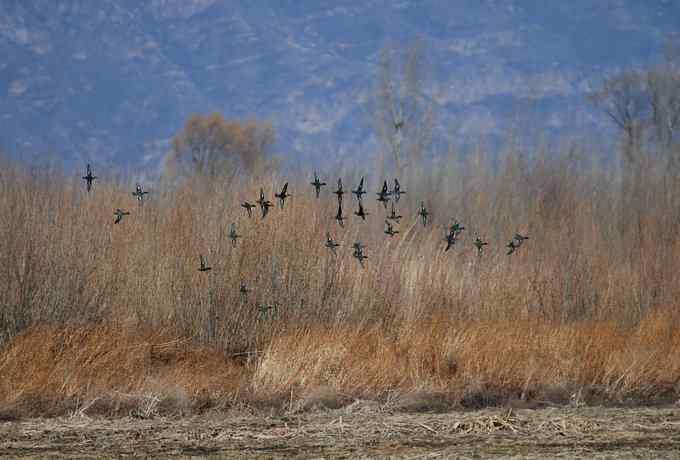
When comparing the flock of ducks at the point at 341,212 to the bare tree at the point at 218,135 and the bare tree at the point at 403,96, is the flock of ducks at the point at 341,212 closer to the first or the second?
the bare tree at the point at 403,96

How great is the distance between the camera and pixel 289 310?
402 inches

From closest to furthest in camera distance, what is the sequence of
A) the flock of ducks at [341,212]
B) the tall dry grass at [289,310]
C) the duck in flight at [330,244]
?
the flock of ducks at [341,212]
the duck in flight at [330,244]
the tall dry grass at [289,310]

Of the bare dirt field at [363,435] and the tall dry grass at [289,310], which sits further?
the tall dry grass at [289,310]

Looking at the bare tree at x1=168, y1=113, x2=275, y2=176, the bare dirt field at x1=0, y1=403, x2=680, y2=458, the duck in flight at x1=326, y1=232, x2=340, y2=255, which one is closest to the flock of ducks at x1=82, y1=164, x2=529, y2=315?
the duck in flight at x1=326, y1=232, x2=340, y2=255

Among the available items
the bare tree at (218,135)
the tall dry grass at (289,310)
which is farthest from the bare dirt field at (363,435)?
the bare tree at (218,135)

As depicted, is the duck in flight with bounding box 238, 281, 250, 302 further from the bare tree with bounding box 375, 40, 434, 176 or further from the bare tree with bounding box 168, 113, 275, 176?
the bare tree with bounding box 168, 113, 275, 176

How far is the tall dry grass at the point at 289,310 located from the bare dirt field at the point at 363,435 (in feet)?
1.99

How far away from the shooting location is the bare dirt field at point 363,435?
6.59m

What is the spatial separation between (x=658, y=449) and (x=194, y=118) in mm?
57329

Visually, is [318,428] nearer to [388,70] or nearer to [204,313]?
[204,313]

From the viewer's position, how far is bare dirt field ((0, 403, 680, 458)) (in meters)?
6.59

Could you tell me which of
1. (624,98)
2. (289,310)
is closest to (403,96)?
(624,98)

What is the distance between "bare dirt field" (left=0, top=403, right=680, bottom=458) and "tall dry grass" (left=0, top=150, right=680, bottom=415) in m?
0.61

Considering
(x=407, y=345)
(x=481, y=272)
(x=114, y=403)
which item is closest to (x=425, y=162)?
(x=481, y=272)
